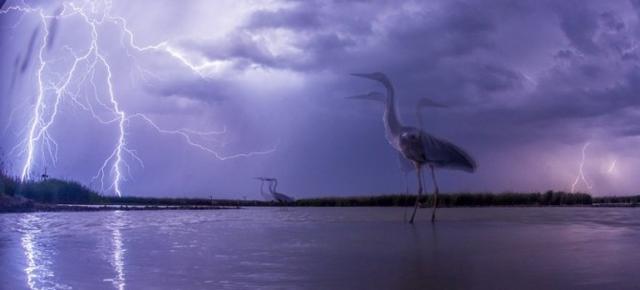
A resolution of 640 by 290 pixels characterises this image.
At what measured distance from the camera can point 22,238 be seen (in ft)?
30.7

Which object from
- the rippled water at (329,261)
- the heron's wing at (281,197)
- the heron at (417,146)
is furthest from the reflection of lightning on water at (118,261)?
the heron's wing at (281,197)

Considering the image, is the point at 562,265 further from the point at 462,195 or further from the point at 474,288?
the point at 462,195

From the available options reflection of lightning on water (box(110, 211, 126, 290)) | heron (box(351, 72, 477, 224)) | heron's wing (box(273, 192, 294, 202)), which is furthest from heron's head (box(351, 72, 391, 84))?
heron's wing (box(273, 192, 294, 202))

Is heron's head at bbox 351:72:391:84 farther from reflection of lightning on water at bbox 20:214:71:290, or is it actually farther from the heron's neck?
reflection of lightning on water at bbox 20:214:71:290

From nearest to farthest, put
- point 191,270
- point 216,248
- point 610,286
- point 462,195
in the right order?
point 610,286 < point 191,270 < point 216,248 < point 462,195

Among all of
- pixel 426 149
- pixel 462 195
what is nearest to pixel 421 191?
pixel 426 149

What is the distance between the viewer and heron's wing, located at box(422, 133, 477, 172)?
13.2m

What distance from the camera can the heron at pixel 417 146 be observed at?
13.1m

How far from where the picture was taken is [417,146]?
513 inches

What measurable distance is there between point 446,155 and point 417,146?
2.90 ft

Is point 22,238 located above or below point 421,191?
below

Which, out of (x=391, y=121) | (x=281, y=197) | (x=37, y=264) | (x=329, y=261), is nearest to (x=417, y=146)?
(x=391, y=121)

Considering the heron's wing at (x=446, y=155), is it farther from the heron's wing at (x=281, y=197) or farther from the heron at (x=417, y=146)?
the heron's wing at (x=281, y=197)

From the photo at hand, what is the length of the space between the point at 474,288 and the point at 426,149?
28.7ft
